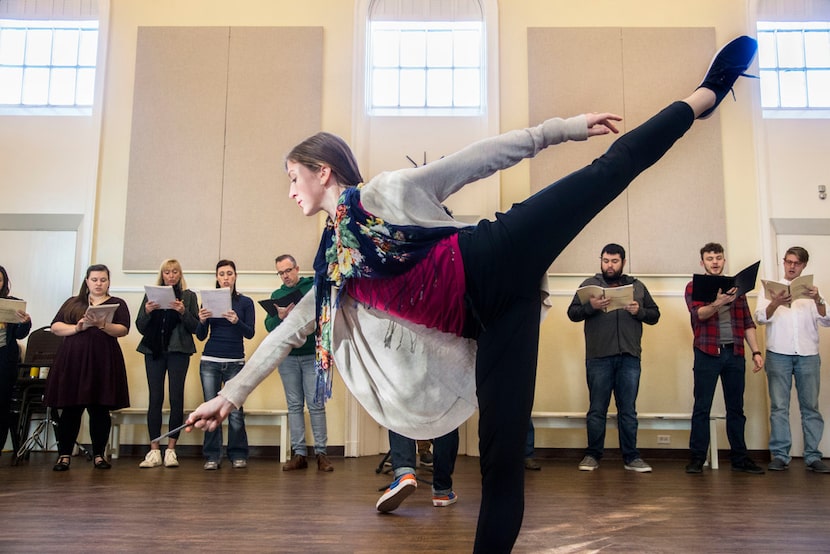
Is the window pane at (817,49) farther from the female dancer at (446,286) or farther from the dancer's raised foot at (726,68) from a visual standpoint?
the female dancer at (446,286)

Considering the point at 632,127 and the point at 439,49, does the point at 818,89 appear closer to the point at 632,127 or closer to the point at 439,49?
the point at 632,127

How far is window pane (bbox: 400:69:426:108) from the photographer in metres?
6.13

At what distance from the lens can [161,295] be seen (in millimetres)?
4816

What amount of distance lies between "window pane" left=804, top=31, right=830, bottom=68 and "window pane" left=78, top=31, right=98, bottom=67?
6.36 meters

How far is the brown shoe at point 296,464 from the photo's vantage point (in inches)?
186

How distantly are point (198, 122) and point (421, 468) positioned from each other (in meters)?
3.52

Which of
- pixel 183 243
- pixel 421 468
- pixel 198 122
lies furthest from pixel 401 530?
pixel 198 122

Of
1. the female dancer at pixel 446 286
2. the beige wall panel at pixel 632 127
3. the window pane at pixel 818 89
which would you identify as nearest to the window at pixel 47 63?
the beige wall panel at pixel 632 127

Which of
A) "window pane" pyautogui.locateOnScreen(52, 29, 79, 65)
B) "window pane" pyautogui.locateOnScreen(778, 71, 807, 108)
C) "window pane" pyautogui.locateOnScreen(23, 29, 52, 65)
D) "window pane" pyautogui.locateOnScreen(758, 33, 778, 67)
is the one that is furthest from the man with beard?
"window pane" pyautogui.locateOnScreen(23, 29, 52, 65)

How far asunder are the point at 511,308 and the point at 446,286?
138 mm

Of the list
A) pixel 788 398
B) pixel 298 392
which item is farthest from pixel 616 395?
pixel 298 392

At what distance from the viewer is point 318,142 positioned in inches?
63.6

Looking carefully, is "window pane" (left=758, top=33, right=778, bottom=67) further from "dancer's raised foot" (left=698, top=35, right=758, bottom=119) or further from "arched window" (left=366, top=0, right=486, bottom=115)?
"dancer's raised foot" (left=698, top=35, right=758, bottom=119)

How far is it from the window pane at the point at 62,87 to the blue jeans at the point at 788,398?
20.4ft
